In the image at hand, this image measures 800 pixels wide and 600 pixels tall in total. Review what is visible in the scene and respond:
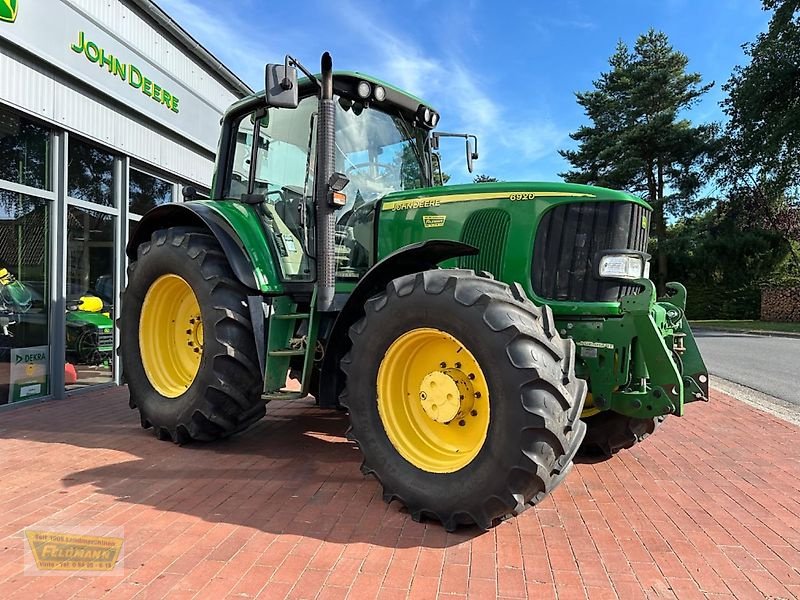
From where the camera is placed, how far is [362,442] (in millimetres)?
3543

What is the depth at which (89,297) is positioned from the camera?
24.1 feet

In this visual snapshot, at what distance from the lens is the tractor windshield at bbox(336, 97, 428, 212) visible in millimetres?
4594

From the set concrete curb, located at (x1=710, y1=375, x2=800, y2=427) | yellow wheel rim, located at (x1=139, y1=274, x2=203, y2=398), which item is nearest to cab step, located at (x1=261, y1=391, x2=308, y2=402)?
yellow wheel rim, located at (x1=139, y1=274, x2=203, y2=398)

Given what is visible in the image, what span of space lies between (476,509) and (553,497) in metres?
0.95

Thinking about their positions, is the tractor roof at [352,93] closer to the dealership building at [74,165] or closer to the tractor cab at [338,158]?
the tractor cab at [338,158]

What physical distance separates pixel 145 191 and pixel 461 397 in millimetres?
6696

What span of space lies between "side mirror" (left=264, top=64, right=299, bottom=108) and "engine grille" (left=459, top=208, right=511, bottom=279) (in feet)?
4.54

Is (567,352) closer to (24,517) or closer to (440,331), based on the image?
(440,331)

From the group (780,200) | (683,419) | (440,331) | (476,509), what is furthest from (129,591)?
(780,200)

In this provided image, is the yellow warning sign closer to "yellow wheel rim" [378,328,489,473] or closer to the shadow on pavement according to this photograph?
the shadow on pavement

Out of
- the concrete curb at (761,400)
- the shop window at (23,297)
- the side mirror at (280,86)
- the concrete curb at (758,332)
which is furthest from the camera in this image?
the concrete curb at (758,332)

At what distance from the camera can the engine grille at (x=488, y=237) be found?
391 cm

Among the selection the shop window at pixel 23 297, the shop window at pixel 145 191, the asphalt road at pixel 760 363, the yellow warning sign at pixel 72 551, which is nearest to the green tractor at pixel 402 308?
the yellow warning sign at pixel 72 551

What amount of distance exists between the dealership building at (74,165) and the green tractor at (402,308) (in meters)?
1.73
